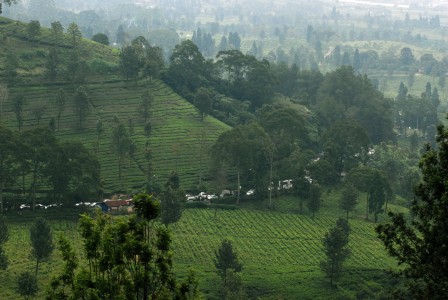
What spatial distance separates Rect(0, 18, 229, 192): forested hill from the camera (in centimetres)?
5747

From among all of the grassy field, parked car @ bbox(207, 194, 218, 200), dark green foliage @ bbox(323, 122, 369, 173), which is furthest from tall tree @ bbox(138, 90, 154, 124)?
dark green foliage @ bbox(323, 122, 369, 173)

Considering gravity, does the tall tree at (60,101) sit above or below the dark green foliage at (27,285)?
above

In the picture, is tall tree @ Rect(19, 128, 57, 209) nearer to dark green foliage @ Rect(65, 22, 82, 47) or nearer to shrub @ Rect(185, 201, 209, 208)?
shrub @ Rect(185, 201, 209, 208)

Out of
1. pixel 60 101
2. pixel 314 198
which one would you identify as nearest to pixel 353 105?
pixel 314 198

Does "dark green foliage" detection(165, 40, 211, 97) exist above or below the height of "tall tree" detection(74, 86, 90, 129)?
above

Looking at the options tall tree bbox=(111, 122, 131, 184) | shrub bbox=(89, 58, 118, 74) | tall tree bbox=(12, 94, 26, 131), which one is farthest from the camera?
shrub bbox=(89, 58, 118, 74)

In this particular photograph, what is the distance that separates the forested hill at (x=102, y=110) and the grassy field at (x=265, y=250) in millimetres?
7456

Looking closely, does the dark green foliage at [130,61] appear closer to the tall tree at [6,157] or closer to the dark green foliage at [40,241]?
the tall tree at [6,157]

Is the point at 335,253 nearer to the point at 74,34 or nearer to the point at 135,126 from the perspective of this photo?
the point at 135,126

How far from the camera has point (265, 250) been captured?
151 ft

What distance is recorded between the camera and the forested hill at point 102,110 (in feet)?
189

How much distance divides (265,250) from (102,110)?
27.7 metres

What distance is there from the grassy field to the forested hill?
7.46 m

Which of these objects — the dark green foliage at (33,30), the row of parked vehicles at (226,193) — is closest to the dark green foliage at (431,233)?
the row of parked vehicles at (226,193)
